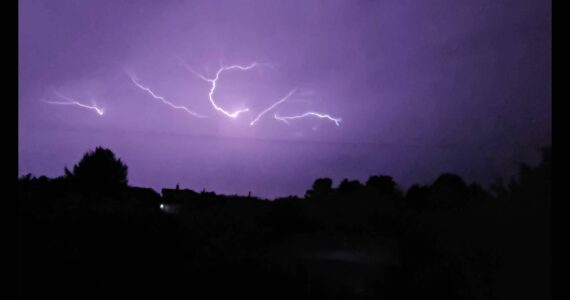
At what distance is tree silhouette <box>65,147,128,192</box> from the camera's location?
23625 mm

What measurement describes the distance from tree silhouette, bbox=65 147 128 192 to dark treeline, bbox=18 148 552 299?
17.0 metres

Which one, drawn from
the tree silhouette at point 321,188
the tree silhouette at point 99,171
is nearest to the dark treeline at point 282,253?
the tree silhouette at point 321,188

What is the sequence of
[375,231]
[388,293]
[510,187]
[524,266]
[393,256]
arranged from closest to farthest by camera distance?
1. [524,266]
2. [388,293]
3. [510,187]
4. [393,256]
5. [375,231]

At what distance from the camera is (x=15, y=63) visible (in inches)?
76.0

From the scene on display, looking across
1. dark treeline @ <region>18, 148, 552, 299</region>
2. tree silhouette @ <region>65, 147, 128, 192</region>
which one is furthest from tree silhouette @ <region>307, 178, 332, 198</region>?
tree silhouette @ <region>65, 147, 128, 192</region>

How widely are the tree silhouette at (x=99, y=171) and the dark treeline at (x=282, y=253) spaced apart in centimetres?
1703

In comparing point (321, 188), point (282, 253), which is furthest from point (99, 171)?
point (282, 253)

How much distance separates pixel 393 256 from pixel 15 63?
18.9ft

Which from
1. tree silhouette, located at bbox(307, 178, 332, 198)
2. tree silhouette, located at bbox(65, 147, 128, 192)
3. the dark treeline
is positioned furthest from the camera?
tree silhouette, located at bbox(65, 147, 128, 192)

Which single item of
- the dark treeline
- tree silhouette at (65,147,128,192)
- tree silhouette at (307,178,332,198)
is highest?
tree silhouette at (65,147,128,192)

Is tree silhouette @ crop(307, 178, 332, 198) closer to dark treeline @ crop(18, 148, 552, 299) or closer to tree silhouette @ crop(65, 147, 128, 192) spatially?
dark treeline @ crop(18, 148, 552, 299)

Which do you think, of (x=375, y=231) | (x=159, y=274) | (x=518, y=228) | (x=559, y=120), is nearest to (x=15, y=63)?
(x=559, y=120)

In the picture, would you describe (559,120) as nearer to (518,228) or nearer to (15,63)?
(15,63)

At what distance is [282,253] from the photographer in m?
6.85
